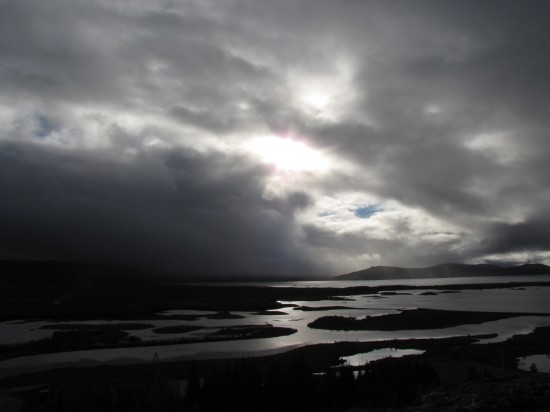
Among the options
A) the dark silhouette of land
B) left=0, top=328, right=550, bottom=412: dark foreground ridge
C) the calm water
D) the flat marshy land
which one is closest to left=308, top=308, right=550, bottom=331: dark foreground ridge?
the flat marshy land

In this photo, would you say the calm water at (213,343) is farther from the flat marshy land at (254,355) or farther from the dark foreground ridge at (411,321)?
the dark foreground ridge at (411,321)

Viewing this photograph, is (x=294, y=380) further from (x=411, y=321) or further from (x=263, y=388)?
(x=411, y=321)

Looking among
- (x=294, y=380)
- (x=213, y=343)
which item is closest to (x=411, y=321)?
(x=213, y=343)

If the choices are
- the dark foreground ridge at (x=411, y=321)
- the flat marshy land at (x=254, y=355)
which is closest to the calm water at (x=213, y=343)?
the flat marshy land at (x=254, y=355)

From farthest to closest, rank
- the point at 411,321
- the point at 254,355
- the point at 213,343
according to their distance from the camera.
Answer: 1. the point at 411,321
2. the point at 213,343
3. the point at 254,355

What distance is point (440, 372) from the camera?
120ft

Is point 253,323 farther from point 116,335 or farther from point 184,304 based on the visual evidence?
point 184,304

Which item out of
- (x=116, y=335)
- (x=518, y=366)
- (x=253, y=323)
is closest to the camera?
(x=518, y=366)

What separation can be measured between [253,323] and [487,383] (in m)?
57.3

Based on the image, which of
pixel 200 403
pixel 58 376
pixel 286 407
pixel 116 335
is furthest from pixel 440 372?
pixel 116 335

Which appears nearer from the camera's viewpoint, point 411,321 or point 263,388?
point 263,388

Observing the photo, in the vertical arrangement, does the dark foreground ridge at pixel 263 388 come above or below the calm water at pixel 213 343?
above

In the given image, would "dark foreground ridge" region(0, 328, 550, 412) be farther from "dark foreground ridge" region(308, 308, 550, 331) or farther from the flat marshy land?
"dark foreground ridge" region(308, 308, 550, 331)

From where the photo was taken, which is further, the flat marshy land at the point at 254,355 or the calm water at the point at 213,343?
the calm water at the point at 213,343
